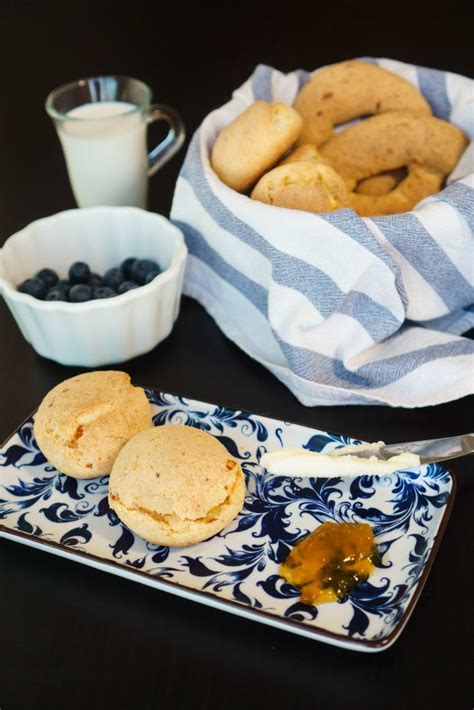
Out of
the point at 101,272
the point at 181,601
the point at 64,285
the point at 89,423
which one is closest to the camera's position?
the point at 181,601

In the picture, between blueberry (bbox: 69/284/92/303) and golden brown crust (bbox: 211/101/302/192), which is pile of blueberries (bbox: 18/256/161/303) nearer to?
blueberry (bbox: 69/284/92/303)

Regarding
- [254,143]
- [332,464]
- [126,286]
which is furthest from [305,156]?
[332,464]

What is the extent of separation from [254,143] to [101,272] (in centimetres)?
28

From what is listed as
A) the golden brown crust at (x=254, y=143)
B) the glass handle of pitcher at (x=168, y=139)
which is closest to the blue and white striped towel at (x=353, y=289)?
the golden brown crust at (x=254, y=143)

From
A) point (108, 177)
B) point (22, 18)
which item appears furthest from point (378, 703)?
point (22, 18)

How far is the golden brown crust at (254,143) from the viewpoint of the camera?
3.28 feet

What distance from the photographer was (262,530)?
76 centimetres

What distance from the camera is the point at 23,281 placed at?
1.04 meters

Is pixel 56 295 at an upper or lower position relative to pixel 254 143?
lower

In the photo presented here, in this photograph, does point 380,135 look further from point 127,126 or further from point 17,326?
point 17,326

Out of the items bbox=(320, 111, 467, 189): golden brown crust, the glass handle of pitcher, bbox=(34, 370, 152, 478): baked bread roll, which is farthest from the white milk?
bbox=(34, 370, 152, 478): baked bread roll

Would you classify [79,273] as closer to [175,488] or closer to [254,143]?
[254,143]

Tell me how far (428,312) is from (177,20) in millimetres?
1279

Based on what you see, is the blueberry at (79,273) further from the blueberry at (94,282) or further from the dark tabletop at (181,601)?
the dark tabletop at (181,601)
